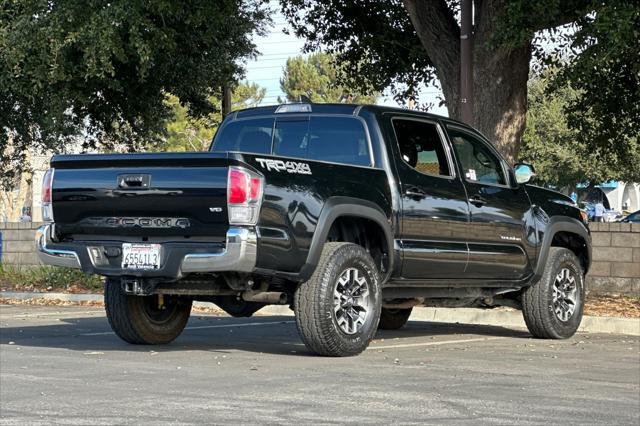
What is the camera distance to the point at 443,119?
38.1ft

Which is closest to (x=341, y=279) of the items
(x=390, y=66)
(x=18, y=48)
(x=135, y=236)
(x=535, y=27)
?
(x=135, y=236)

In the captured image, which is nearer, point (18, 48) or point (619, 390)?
point (619, 390)

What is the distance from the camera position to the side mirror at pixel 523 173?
476 inches

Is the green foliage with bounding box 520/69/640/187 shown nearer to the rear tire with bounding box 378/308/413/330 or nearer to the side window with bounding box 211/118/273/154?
the rear tire with bounding box 378/308/413/330

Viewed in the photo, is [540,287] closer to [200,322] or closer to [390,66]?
[200,322]

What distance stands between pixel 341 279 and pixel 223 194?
1403 millimetres

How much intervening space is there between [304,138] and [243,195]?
84.9 inches

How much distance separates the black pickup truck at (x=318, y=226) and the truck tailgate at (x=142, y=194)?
0.04ft

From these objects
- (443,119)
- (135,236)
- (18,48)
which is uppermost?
(18,48)

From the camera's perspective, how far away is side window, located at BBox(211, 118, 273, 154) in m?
11.5

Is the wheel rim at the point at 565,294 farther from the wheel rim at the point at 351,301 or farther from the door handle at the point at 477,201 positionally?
the wheel rim at the point at 351,301

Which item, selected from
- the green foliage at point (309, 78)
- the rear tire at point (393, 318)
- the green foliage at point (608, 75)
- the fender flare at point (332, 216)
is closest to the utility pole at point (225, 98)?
the green foliage at point (608, 75)

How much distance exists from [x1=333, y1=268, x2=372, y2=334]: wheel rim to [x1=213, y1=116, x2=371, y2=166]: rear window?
1.15 metres

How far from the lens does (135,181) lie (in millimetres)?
9688
